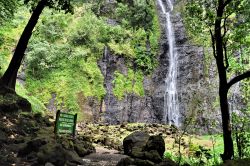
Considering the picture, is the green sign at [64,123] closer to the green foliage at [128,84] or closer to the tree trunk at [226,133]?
the tree trunk at [226,133]

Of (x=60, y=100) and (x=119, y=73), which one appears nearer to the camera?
(x=60, y=100)

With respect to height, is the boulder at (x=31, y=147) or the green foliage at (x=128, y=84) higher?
the green foliage at (x=128, y=84)

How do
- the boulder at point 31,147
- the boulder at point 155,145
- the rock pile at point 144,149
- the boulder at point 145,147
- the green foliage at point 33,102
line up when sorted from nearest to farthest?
the rock pile at point 144,149
the boulder at point 31,147
the boulder at point 145,147
the boulder at point 155,145
the green foliage at point 33,102

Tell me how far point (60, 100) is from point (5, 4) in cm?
1291

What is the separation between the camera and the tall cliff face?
93.1 feet

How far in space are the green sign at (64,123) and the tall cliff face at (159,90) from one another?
1535 centimetres

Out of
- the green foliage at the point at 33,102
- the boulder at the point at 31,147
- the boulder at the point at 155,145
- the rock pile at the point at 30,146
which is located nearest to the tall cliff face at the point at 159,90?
the green foliage at the point at 33,102

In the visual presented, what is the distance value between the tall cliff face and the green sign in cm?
1535

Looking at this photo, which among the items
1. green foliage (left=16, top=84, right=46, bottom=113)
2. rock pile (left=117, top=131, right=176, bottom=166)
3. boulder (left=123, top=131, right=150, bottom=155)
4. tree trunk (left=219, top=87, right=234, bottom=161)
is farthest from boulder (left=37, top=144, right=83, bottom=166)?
green foliage (left=16, top=84, right=46, bottom=113)

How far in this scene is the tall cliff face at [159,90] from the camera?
1117 inches

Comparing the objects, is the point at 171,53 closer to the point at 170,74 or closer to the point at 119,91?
the point at 170,74

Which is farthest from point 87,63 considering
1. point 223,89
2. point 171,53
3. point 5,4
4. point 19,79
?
point 223,89

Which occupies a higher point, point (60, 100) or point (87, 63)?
point (87, 63)

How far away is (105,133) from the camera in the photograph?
21.4 m
